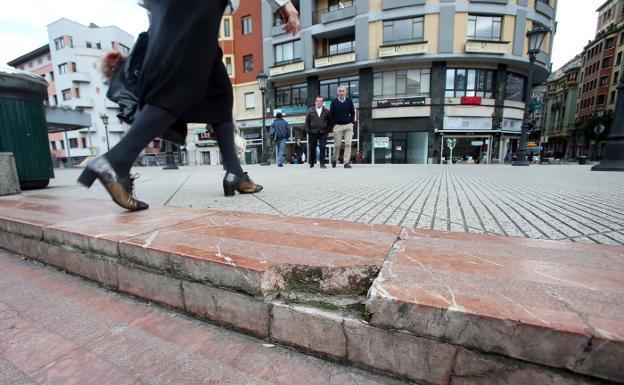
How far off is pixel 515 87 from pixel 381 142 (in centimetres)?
1015

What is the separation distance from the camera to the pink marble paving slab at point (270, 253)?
929 millimetres

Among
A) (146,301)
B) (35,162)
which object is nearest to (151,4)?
(146,301)

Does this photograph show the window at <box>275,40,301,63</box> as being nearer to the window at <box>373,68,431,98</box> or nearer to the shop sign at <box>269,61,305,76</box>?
the shop sign at <box>269,61,305,76</box>

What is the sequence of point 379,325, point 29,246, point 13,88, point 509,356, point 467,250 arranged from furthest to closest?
1. point 13,88
2. point 29,246
3. point 467,250
4. point 379,325
5. point 509,356

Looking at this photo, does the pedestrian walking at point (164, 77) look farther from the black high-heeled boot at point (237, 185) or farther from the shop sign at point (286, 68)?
the shop sign at point (286, 68)

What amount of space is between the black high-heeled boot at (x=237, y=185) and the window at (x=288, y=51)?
2098 cm

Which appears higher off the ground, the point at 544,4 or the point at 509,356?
the point at 544,4

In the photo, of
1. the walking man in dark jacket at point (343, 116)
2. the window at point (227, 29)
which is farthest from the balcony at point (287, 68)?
the walking man in dark jacket at point (343, 116)

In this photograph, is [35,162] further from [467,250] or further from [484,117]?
[484,117]

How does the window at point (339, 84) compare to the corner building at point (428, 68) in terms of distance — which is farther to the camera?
the window at point (339, 84)

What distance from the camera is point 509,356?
63cm

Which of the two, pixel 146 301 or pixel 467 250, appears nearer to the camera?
pixel 467 250

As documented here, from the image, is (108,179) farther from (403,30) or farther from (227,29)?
(227,29)

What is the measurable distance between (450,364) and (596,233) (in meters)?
1.37
